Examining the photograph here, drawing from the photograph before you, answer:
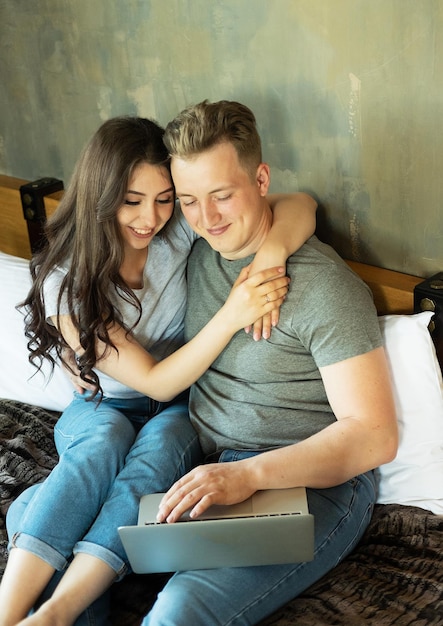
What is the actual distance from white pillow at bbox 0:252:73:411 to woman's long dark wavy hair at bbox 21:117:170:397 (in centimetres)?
32

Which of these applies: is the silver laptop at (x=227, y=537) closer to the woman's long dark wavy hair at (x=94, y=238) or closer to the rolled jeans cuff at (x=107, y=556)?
the rolled jeans cuff at (x=107, y=556)

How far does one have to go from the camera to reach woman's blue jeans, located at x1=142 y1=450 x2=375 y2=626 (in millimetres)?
1372

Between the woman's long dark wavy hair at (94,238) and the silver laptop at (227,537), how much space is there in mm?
453

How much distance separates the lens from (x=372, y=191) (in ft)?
5.98

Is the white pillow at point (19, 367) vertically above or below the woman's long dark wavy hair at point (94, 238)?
below

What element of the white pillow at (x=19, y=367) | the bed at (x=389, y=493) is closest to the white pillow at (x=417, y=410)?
the bed at (x=389, y=493)

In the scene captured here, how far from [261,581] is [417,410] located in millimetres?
499

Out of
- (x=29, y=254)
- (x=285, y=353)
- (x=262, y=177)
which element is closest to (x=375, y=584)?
(x=285, y=353)

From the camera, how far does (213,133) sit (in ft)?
5.17

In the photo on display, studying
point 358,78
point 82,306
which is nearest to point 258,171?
point 358,78

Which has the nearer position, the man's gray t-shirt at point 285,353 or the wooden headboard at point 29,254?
the man's gray t-shirt at point 285,353

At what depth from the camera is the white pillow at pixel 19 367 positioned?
83.3 inches

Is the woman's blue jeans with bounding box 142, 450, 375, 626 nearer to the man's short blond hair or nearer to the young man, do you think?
the young man

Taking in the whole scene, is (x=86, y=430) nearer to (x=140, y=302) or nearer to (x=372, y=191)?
(x=140, y=302)
